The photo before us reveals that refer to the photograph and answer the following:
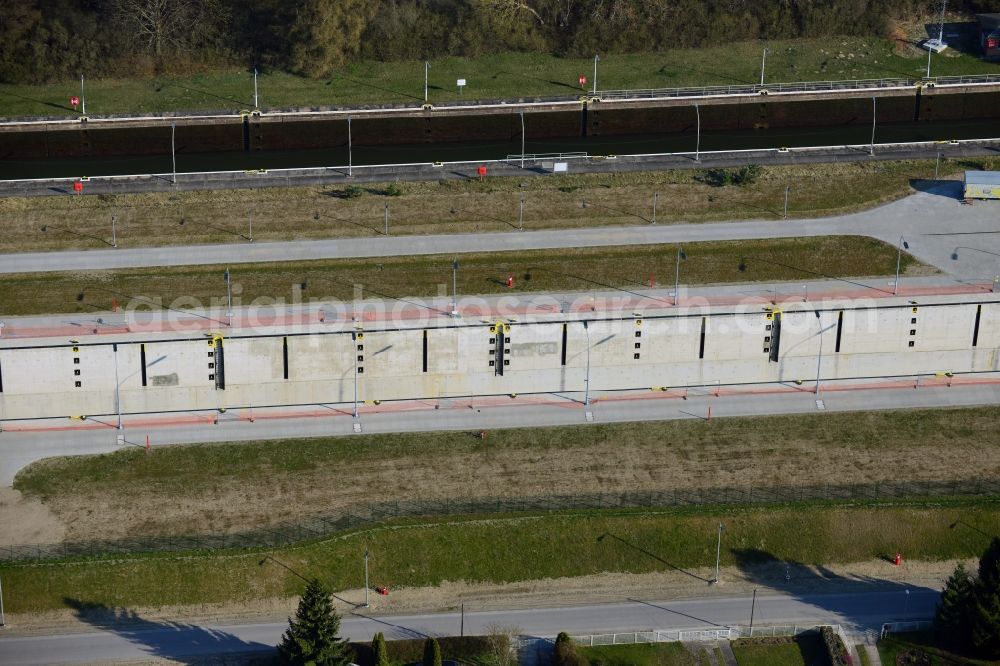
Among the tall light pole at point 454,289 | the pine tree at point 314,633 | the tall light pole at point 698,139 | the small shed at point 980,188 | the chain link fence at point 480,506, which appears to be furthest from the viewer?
the tall light pole at point 698,139

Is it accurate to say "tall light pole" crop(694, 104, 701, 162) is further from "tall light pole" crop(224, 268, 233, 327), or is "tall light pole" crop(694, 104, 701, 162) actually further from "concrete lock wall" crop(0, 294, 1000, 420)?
"tall light pole" crop(224, 268, 233, 327)

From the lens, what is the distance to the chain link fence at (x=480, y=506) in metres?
103

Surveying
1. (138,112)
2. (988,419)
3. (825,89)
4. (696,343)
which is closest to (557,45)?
(825,89)

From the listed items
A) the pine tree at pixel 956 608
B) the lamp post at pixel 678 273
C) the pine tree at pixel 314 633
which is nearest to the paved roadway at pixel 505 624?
the pine tree at pixel 956 608

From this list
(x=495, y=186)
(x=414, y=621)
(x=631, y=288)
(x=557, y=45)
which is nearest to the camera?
(x=414, y=621)

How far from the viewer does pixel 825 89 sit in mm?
159250

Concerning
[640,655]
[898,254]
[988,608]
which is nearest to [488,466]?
[640,655]

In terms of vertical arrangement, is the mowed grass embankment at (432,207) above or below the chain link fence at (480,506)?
above

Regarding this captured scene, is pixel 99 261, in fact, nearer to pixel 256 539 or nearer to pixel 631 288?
pixel 256 539

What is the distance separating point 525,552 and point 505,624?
5699 mm

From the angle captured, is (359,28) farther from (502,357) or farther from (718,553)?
(718,553)

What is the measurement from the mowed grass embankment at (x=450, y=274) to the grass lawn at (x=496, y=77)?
3402 centimetres

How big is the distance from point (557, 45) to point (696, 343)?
53.6 metres

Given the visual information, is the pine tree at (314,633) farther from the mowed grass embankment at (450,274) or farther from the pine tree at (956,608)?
the pine tree at (956,608)
